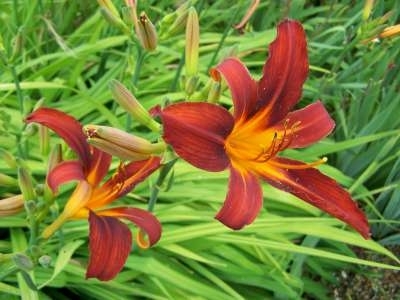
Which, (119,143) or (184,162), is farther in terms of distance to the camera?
(184,162)

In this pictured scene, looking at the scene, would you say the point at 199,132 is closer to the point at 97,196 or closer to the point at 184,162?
the point at 97,196

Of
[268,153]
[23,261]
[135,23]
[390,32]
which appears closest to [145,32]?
[135,23]

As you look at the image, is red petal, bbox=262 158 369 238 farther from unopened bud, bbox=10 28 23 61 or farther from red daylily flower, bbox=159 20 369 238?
unopened bud, bbox=10 28 23 61

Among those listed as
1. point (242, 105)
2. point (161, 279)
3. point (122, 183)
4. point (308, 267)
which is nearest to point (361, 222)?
point (242, 105)

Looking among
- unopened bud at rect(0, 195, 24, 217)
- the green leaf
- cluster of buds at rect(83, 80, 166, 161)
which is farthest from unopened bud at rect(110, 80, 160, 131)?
the green leaf

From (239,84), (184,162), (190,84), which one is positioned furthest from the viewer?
(184,162)

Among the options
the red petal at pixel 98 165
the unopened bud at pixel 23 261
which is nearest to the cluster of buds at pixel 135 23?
the red petal at pixel 98 165

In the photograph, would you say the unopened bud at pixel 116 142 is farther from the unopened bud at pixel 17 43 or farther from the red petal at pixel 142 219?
the unopened bud at pixel 17 43
